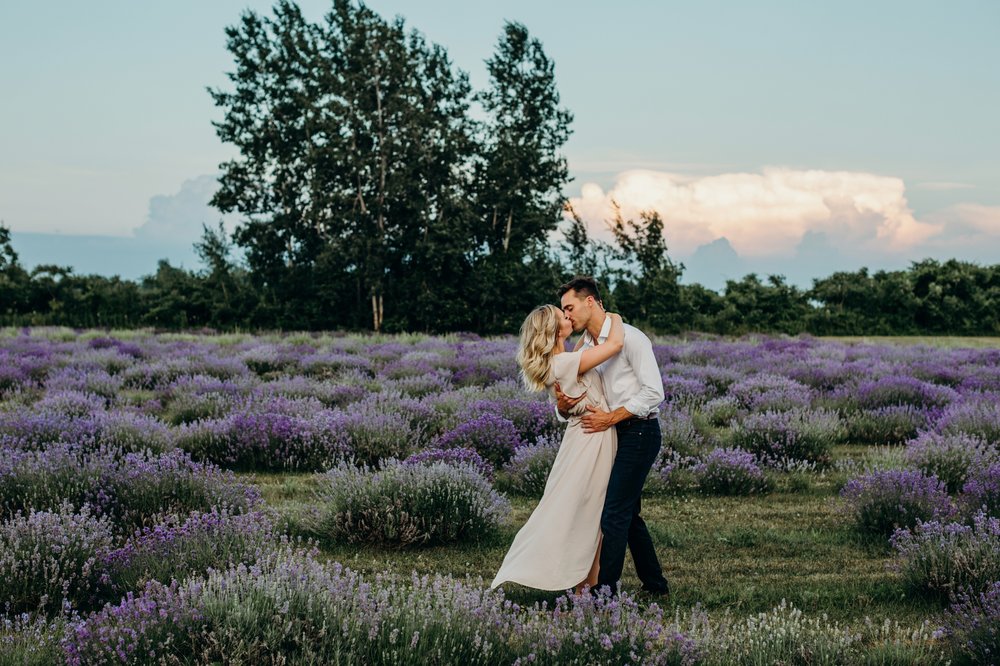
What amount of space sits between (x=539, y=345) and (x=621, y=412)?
1.94 feet

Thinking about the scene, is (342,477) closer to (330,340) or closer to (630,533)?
(630,533)

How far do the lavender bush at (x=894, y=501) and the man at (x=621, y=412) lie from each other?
2.58 m

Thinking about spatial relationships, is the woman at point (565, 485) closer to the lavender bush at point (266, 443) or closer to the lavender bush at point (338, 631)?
the lavender bush at point (338, 631)

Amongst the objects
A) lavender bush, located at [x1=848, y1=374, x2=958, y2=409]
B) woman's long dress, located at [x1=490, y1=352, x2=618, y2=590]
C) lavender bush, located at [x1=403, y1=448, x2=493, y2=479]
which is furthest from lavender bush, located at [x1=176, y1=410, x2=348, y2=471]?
lavender bush, located at [x1=848, y1=374, x2=958, y2=409]

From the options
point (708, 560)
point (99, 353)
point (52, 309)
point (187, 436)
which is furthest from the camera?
point (52, 309)

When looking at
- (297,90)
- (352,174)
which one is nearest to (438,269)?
(352,174)

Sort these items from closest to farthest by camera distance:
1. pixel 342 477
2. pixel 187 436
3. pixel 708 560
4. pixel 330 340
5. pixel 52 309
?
pixel 708 560
pixel 342 477
pixel 187 436
pixel 330 340
pixel 52 309

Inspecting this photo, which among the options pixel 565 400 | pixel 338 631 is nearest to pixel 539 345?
pixel 565 400

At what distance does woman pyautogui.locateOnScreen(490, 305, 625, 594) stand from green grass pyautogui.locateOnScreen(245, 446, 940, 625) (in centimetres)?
43

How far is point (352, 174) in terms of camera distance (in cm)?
3612

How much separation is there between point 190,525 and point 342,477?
1.40 m

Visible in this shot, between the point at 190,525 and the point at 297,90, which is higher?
the point at 297,90

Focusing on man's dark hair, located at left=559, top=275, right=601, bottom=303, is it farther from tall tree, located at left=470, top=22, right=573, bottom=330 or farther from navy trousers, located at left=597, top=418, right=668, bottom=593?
tall tree, located at left=470, top=22, right=573, bottom=330

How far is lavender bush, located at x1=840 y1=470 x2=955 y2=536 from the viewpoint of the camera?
6.25 metres
